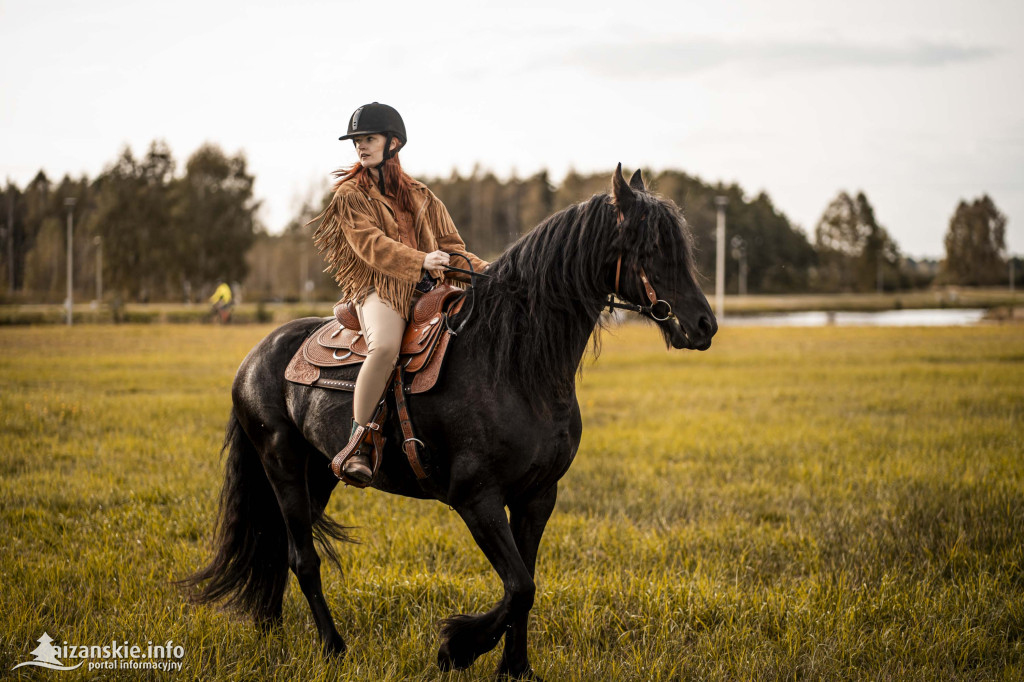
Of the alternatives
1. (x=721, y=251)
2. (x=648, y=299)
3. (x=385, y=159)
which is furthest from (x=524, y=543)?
(x=721, y=251)

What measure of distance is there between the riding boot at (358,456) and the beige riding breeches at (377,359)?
61mm

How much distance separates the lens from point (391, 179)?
13.0ft

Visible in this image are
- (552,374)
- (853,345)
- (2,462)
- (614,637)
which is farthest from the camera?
(853,345)

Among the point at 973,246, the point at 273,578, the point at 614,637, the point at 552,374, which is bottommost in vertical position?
the point at 614,637

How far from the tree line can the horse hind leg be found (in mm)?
1876

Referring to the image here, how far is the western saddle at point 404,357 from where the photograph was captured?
3707 mm

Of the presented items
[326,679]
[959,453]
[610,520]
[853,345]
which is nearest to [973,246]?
[853,345]

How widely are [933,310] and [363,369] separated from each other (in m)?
64.4

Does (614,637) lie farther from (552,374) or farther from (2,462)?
(2,462)

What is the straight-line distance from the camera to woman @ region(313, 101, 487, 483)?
3703 millimetres

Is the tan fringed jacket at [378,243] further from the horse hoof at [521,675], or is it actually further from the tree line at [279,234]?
the horse hoof at [521,675]

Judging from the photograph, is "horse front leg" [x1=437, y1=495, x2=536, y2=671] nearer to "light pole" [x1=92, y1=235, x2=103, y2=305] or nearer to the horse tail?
the horse tail

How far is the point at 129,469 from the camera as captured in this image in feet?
26.4

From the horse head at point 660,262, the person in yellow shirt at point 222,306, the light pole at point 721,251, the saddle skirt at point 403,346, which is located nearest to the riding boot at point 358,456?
the saddle skirt at point 403,346
